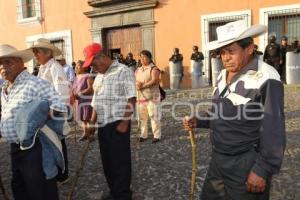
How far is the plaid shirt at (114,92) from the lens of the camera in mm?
4215

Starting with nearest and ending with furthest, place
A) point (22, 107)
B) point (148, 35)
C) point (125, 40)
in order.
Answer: point (22, 107) < point (148, 35) < point (125, 40)

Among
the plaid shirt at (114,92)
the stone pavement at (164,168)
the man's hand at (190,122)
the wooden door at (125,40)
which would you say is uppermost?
the wooden door at (125,40)

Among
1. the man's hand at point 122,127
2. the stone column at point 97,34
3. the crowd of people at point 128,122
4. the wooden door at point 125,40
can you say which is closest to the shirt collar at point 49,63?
the crowd of people at point 128,122

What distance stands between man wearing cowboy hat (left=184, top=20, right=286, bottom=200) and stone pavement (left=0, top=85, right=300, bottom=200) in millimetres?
1788

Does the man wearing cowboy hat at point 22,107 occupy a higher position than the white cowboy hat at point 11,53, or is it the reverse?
the white cowboy hat at point 11,53

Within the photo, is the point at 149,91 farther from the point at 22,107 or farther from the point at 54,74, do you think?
the point at 22,107

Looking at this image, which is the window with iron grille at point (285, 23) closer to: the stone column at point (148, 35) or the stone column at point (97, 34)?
the stone column at point (148, 35)

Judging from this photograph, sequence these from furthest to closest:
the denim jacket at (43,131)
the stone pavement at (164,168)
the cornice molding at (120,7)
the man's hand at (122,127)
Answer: the cornice molding at (120,7), the stone pavement at (164,168), the man's hand at (122,127), the denim jacket at (43,131)

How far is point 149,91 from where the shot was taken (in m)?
7.05

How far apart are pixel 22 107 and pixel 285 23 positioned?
13.2 meters

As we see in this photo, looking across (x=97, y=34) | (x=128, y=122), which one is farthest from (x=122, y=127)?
(x=97, y=34)

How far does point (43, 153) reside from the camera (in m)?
3.38

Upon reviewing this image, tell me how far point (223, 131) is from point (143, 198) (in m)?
2.08

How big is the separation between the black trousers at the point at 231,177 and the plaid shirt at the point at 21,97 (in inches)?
58.5
